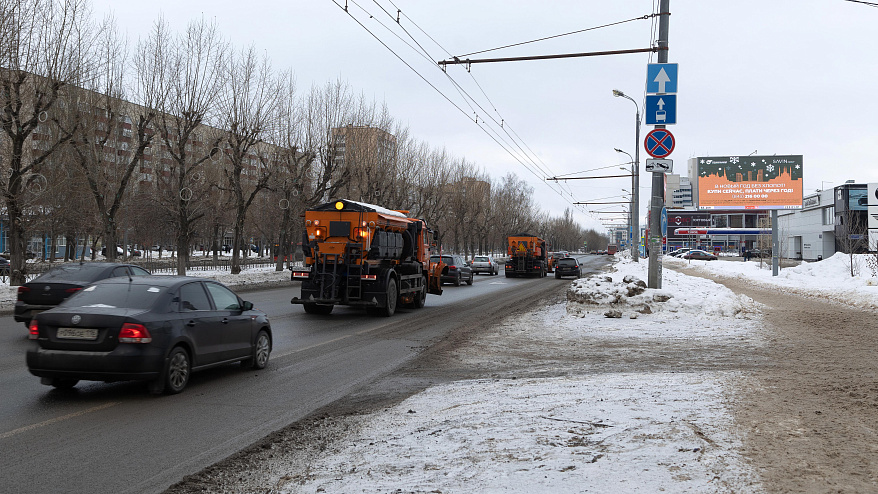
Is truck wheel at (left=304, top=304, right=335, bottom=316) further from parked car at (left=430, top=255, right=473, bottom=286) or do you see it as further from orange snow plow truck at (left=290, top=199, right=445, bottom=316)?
parked car at (left=430, top=255, right=473, bottom=286)

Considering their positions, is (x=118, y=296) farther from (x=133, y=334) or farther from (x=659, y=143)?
(x=659, y=143)

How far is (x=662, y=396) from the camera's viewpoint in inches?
257

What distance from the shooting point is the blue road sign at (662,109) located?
49.4 ft

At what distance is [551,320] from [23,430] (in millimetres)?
11923

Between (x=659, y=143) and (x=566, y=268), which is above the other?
(x=659, y=143)

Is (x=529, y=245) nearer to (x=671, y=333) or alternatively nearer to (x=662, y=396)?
(x=671, y=333)

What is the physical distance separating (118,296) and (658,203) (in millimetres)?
12928

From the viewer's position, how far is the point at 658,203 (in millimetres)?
16125

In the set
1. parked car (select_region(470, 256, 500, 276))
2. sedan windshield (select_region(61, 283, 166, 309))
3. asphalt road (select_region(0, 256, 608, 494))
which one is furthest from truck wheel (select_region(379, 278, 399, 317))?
parked car (select_region(470, 256, 500, 276))

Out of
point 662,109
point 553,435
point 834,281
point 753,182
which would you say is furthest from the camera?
point 753,182

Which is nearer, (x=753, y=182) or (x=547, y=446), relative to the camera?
(x=547, y=446)

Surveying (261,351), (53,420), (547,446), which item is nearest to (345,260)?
(261,351)

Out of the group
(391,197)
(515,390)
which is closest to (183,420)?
(515,390)

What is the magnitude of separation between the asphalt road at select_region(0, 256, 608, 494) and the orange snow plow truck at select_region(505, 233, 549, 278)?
3117cm
